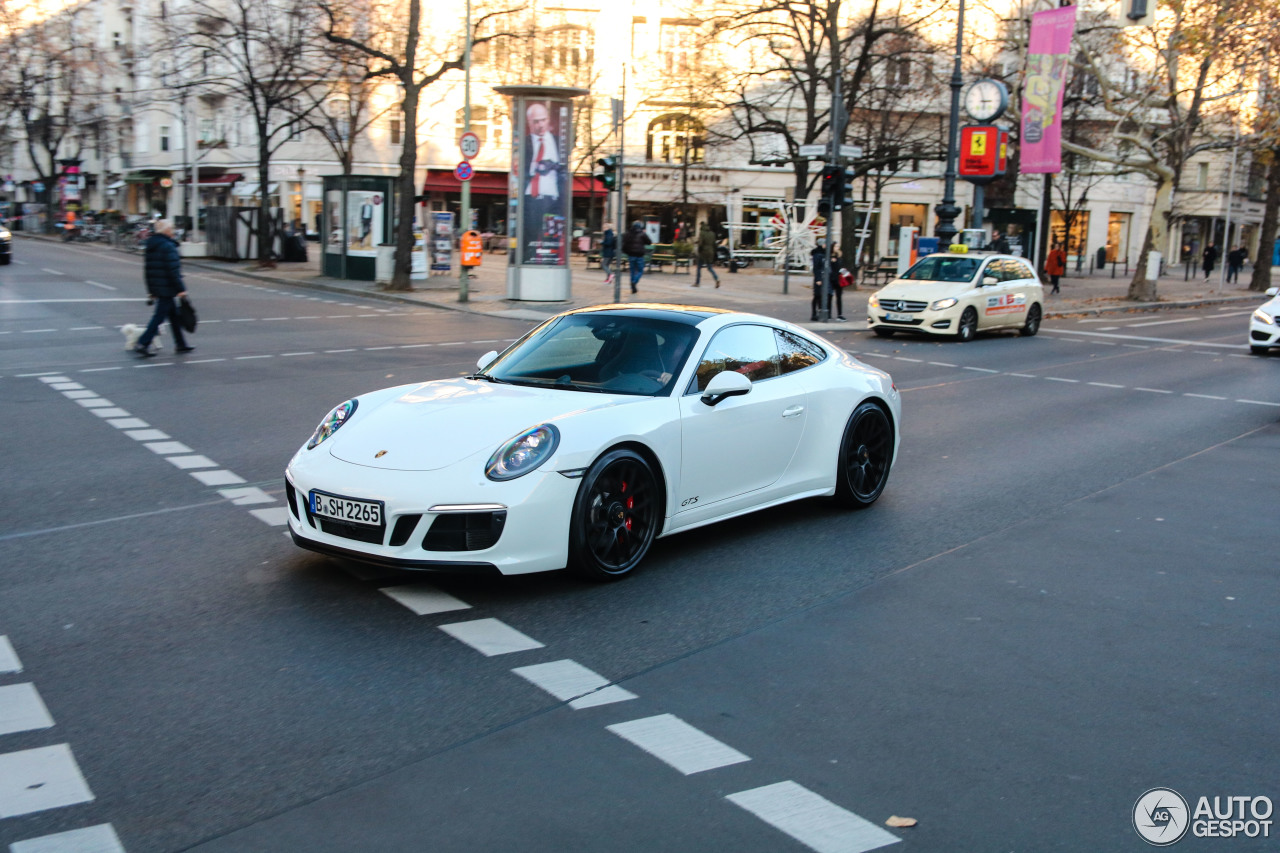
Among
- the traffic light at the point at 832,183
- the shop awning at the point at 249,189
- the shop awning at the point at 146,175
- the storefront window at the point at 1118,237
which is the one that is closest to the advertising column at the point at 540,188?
the traffic light at the point at 832,183

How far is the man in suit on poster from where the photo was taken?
2600cm

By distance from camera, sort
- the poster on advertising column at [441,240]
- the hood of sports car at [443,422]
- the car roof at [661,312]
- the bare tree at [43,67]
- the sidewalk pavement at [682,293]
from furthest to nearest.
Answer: the bare tree at [43,67], the poster on advertising column at [441,240], the sidewalk pavement at [682,293], the car roof at [661,312], the hood of sports car at [443,422]

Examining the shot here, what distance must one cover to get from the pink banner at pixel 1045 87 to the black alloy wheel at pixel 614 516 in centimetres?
2474

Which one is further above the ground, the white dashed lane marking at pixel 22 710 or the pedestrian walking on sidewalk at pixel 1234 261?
the pedestrian walking on sidewalk at pixel 1234 261

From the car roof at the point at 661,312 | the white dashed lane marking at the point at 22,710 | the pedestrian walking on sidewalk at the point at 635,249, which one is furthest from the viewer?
the pedestrian walking on sidewalk at the point at 635,249

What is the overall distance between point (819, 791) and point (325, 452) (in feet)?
10.6

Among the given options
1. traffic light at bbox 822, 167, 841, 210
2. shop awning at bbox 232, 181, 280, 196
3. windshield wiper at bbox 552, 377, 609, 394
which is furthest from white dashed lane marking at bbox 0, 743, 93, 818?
shop awning at bbox 232, 181, 280, 196

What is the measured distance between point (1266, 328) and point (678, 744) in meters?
19.9

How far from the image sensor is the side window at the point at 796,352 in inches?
296

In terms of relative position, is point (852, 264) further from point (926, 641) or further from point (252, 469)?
point (926, 641)

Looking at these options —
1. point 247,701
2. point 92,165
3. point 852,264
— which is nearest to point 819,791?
point 247,701

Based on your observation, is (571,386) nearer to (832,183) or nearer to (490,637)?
(490,637)

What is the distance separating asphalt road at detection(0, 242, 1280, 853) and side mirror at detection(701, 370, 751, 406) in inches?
36.4

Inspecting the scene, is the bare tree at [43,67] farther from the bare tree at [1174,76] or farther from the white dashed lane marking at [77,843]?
the white dashed lane marking at [77,843]
